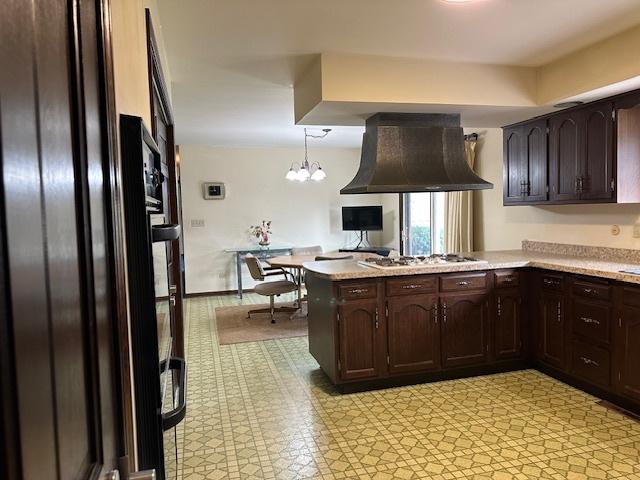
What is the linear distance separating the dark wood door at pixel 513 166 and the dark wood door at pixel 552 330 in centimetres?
111

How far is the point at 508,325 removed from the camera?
3.95 metres

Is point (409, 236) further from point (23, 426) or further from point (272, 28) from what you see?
point (23, 426)

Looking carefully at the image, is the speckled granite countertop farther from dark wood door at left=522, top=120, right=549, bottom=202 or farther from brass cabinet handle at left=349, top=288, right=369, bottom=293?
dark wood door at left=522, top=120, right=549, bottom=202

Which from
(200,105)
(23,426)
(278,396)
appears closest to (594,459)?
(278,396)

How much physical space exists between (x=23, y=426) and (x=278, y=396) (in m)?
3.31

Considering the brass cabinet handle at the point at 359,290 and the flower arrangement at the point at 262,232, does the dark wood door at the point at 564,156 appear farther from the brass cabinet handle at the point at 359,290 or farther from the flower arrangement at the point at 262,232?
the flower arrangement at the point at 262,232

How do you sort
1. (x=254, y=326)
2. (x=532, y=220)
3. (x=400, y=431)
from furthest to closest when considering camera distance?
1. (x=254, y=326)
2. (x=532, y=220)
3. (x=400, y=431)

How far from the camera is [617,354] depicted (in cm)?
316

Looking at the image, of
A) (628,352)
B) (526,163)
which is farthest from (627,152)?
(628,352)

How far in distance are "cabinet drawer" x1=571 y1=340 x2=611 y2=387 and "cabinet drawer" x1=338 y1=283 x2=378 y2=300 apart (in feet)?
5.15

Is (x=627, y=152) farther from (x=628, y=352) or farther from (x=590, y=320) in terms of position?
(x=628, y=352)

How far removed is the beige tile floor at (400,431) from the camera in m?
2.52

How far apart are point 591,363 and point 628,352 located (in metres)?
0.34

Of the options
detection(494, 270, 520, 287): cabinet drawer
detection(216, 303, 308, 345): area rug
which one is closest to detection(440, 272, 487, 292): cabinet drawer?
detection(494, 270, 520, 287): cabinet drawer
